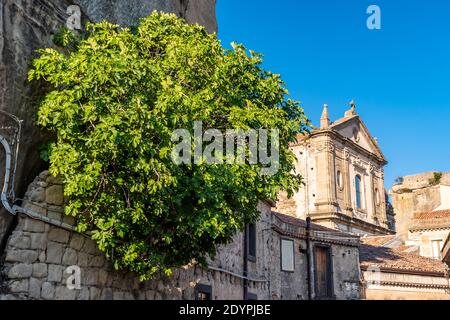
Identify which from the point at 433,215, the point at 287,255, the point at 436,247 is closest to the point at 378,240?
the point at 436,247

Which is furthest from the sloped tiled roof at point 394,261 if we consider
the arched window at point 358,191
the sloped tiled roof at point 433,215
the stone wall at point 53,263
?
the stone wall at point 53,263

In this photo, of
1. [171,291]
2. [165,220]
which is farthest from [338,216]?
[165,220]

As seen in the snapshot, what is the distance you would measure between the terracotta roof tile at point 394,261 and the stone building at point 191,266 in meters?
2.38

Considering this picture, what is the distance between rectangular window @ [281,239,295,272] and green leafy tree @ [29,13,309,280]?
10.8 meters

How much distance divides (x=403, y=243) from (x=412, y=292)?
1273cm

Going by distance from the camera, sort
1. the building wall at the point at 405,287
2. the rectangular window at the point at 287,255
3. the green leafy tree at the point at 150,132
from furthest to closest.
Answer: the building wall at the point at 405,287, the rectangular window at the point at 287,255, the green leafy tree at the point at 150,132

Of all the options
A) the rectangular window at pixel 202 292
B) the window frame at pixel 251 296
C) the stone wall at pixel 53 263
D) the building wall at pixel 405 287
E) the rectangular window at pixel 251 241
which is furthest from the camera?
the building wall at pixel 405 287

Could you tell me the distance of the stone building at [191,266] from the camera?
10336mm

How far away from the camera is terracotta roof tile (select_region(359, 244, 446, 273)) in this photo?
94.7ft

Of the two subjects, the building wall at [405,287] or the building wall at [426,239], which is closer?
the building wall at [405,287]

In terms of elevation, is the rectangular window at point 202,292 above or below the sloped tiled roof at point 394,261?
below

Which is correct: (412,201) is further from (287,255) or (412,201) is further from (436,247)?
(287,255)

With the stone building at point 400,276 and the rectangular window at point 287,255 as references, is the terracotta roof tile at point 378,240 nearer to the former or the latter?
the stone building at point 400,276

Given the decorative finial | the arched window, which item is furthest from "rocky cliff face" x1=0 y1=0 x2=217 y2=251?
the arched window
